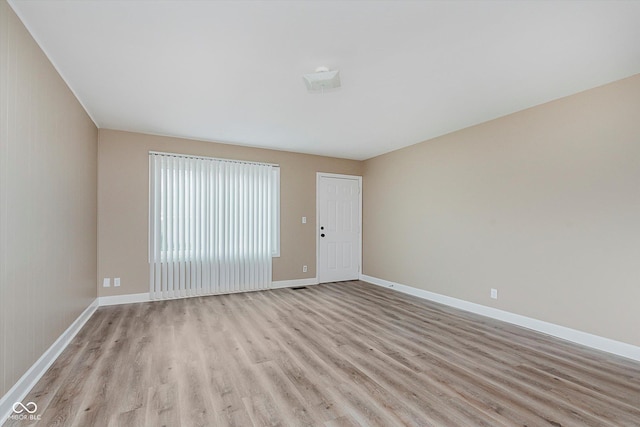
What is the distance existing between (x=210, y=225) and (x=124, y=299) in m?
1.57

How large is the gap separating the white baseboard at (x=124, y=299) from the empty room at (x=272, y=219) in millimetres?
26

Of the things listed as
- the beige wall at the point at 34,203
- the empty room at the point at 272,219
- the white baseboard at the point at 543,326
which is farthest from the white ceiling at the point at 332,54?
the white baseboard at the point at 543,326

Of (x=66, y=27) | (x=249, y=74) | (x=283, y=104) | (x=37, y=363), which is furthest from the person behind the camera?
(x=283, y=104)

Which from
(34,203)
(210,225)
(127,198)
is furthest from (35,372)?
(210,225)

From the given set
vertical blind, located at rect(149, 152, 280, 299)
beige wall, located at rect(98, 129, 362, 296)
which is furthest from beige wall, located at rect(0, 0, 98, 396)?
vertical blind, located at rect(149, 152, 280, 299)

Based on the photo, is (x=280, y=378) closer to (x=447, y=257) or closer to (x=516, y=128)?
(x=447, y=257)

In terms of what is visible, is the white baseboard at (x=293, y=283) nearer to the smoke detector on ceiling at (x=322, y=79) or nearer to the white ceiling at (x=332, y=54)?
the white ceiling at (x=332, y=54)

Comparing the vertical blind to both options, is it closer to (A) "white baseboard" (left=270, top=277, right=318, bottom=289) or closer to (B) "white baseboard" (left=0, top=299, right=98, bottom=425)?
(A) "white baseboard" (left=270, top=277, right=318, bottom=289)

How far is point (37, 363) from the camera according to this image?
228 cm

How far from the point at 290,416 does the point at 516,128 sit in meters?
3.81

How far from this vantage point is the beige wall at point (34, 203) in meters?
1.82

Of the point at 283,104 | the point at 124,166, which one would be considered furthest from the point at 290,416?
the point at 124,166

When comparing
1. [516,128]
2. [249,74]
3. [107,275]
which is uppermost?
[249,74]

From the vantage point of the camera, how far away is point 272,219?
543cm
